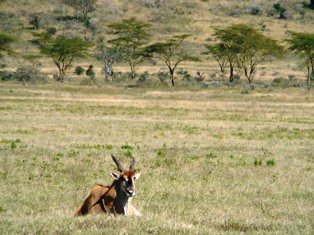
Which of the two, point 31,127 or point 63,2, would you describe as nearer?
point 31,127

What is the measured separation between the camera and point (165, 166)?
18.8 metres

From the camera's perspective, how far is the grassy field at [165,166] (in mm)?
10898

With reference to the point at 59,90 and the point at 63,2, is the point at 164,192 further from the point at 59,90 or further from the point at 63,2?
the point at 63,2

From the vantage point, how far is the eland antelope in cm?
1105

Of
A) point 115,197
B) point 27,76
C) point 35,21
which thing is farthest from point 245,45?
point 115,197

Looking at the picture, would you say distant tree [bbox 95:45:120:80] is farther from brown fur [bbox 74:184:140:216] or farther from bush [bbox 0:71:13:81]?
brown fur [bbox 74:184:140:216]

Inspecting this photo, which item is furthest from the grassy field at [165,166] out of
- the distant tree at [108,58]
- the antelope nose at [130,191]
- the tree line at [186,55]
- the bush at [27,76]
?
the distant tree at [108,58]

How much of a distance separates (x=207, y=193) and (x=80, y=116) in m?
20.4

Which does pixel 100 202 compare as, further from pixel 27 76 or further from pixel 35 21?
pixel 35 21

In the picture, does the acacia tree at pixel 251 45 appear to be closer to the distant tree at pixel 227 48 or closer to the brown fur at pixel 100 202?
the distant tree at pixel 227 48

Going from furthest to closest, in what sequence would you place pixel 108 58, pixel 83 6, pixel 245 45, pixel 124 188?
pixel 83 6
pixel 108 58
pixel 245 45
pixel 124 188

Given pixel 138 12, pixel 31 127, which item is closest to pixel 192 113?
pixel 31 127

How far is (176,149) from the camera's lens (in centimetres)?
2242

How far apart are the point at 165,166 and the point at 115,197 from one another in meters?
7.50
